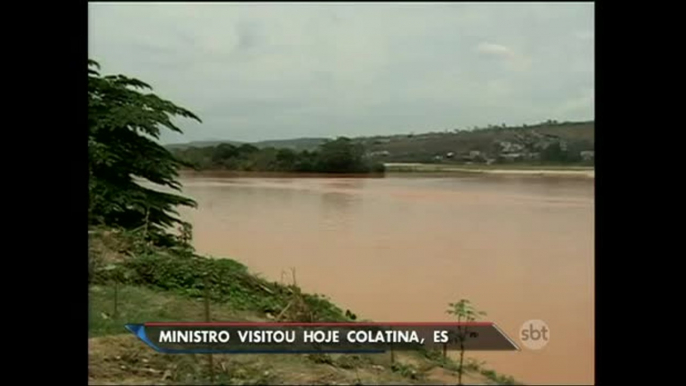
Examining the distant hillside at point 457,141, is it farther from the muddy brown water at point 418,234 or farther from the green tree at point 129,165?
the green tree at point 129,165

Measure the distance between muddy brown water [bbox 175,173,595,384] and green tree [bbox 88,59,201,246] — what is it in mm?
118

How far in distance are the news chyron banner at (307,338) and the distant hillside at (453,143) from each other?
56 cm

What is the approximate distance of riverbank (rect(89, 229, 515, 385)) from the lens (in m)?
1.60

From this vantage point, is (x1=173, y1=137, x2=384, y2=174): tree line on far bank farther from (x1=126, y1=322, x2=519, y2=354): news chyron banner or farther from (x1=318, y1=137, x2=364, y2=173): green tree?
(x1=126, y1=322, x2=519, y2=354): news chyron banner

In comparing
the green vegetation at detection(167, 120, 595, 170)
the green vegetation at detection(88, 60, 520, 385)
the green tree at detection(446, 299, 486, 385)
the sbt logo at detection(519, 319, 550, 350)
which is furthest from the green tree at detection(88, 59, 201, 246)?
the sbt logo at detection(519, 319, 550, 350)

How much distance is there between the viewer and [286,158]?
2.00 meters

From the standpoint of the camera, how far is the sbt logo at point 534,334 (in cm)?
172

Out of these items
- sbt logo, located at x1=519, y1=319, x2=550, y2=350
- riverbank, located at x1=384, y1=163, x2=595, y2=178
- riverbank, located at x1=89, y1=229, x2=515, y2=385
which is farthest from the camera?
riverbank, located at x1=384, y1=163, x2=595, y2=178

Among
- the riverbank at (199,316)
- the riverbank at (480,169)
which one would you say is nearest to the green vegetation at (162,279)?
the riverbank at (199,316)

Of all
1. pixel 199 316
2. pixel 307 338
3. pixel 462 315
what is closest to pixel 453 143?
pixel 462 315

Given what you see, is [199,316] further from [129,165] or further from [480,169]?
[480,169]
